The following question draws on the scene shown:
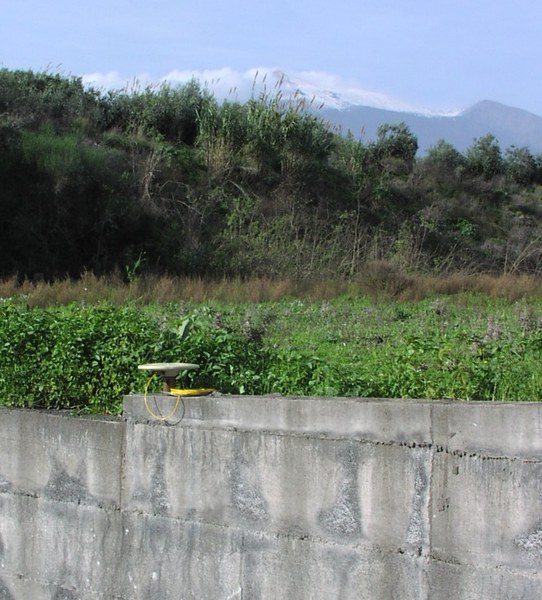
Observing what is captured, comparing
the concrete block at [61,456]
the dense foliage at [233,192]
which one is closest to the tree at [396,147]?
the dense foliage at [233,192]

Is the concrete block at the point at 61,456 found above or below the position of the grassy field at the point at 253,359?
below

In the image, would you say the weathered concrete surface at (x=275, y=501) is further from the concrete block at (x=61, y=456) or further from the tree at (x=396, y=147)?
the tree at (x=396, y=147)

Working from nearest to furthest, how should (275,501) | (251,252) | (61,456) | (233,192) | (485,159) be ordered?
(275,501) < (61,456) < (251,252) < (233,192) < (485,159)

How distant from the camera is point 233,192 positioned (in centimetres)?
2486

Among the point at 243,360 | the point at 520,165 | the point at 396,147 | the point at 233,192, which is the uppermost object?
the point at 396,147

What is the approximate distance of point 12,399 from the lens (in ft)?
19.9

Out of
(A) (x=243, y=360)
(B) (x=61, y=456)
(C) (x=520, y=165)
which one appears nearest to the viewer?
(B) (x=61, y=456)

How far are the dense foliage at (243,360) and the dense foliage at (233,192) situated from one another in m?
11.3

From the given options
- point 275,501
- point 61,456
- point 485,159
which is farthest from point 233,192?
point 275,501

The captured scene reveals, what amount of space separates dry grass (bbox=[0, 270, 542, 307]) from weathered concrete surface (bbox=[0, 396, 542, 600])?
651cm

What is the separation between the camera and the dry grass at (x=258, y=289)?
12.8 m

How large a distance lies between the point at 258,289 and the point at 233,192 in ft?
37.9

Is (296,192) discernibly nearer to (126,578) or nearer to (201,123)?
(201,123)

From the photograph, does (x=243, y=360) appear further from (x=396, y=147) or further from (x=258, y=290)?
(x=396, y=147)
